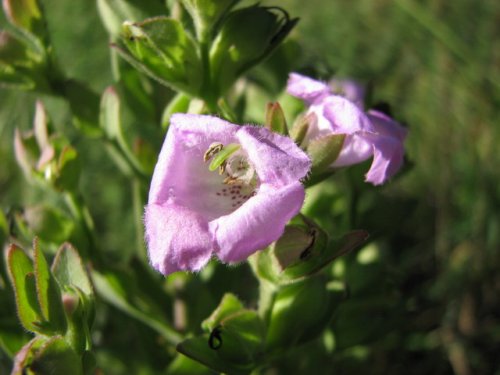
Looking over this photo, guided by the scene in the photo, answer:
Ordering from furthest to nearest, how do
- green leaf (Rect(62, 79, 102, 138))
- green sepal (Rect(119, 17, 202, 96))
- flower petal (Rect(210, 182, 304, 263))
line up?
green leaf (Rect(62, 79, 102, 138)) → green sepal (Rect(119, 17, 202, 96)) → flower petal (Rect(210, 182, 304, 263))

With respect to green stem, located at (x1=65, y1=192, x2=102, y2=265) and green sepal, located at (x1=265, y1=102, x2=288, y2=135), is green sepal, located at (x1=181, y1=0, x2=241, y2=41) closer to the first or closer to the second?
green sepal, located at (x1=265, y1=102, x2=288, y2=135)

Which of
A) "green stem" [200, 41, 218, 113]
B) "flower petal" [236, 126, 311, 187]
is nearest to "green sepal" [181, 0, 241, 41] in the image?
"green stem" [200, 41, 218, 113]

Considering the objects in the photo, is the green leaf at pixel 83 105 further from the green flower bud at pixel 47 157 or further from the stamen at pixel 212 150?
the stamen at pixel 212 150

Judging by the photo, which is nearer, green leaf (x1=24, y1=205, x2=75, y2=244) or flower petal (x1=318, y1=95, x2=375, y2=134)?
flower petal (x1=318, y1=95, x2=375, y2=134)

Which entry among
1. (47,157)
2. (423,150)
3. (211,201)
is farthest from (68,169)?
(423,150)

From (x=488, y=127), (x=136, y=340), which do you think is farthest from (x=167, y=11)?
(x=488, y=127)

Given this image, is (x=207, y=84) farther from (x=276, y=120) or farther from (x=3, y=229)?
(x=3, y=229)

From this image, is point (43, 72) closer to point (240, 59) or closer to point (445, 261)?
point (240, 59)
